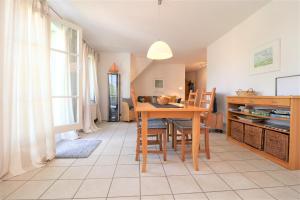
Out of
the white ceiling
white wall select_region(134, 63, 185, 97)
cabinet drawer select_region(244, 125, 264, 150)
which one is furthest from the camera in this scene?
white wall select_region(134, 63, 185, 97)

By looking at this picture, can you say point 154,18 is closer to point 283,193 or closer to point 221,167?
point 221,167

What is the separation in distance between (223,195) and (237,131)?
183 centimetres

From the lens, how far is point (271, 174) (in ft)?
6.07

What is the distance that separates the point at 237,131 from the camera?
2.98 m

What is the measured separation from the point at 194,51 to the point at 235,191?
486 centimetres

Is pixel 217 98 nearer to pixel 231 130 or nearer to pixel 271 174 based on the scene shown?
pixel 231 130

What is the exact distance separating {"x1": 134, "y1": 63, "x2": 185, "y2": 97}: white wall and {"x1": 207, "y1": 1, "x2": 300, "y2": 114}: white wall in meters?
3.24

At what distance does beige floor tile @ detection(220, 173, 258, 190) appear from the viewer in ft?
5.27

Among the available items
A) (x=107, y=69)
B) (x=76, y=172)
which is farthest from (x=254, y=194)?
(x=107, y=69)

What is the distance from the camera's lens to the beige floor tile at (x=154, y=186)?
151 cm

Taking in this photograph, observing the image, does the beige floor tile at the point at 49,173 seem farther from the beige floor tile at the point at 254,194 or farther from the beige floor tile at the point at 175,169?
the beige floor tile at the point at 254,194

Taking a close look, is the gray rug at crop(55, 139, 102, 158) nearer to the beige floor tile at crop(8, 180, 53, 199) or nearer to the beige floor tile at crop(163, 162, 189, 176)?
the beige floor tile at crop(8, 180, 53, 199)

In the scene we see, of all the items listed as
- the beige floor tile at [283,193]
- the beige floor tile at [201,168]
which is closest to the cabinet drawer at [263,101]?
the beige floor tile at [283,193]

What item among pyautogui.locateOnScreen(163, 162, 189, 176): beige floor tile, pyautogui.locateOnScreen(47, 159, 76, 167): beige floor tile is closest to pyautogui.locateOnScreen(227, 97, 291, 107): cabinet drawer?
pyautogui.locateOnScreen(163, 162, 189, 176): beige floor tile
